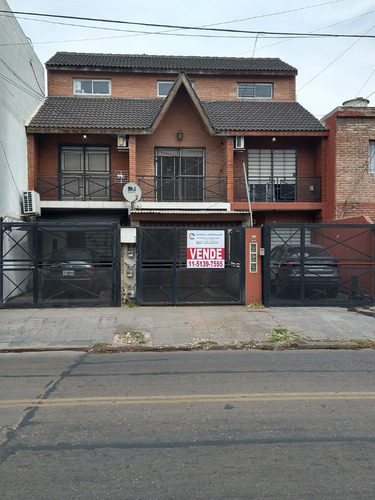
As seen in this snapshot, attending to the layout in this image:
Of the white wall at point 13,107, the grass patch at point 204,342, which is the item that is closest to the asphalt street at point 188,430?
the grass patch at point 204,342

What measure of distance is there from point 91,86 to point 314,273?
14092mm

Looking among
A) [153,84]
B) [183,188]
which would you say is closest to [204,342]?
[183,188]

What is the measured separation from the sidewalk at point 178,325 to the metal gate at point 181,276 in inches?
12.6

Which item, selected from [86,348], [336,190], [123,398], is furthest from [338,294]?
[123,398]

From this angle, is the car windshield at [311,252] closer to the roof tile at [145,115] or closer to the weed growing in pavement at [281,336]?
the weed growing in pavement at [281,336]

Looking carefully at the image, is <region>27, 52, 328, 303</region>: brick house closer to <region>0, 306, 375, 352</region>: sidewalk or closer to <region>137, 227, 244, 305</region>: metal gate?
<region>137, 227, 244, 305</region>: metal gate

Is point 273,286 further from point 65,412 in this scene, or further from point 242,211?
point 65,412

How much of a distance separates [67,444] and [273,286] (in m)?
8.73

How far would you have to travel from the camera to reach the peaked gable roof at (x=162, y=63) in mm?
20359

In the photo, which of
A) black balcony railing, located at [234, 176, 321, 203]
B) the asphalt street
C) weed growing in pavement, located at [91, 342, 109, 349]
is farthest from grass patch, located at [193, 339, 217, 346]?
black balcony railing, located at [234, 176, 321, 203]

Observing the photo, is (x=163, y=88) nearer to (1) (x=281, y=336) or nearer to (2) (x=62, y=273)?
(2) (x=62, y=273)

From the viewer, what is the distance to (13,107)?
15.2 metres

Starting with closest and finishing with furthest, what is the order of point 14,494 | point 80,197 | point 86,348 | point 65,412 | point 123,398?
point 14,494, point 65,412, point 123,398, point 86,348, point 80,197

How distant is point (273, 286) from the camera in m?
12.2
